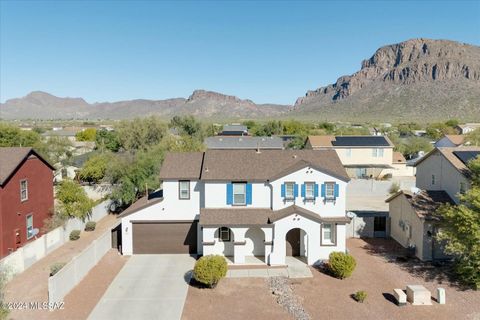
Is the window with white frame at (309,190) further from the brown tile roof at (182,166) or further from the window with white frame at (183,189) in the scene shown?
the window with white frame at (183,189)

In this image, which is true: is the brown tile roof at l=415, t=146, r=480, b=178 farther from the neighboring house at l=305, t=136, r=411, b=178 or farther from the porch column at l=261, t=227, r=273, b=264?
the neighboring house at l=305, t=136, r=411, b=178

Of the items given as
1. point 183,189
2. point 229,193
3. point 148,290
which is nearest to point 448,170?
point 229,193

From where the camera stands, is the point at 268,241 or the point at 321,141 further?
the point at 321,141

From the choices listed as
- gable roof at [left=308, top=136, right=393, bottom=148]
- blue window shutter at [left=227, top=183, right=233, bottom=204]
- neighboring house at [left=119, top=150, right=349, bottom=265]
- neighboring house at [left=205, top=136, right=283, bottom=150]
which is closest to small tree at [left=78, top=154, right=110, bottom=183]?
neighboring house at [left=119, top=150, right=349, bottom=265]

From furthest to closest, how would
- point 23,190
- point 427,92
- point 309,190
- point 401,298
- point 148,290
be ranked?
point 427,92 → point 23,190 → point 309,190 → point 148,290 → point 401,298

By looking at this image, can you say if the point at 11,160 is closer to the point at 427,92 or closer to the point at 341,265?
the point at 341,265

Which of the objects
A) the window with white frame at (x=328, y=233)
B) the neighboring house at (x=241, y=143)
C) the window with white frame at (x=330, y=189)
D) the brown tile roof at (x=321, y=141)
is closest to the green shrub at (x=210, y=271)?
the window with white frame at (x=328, y=233)
